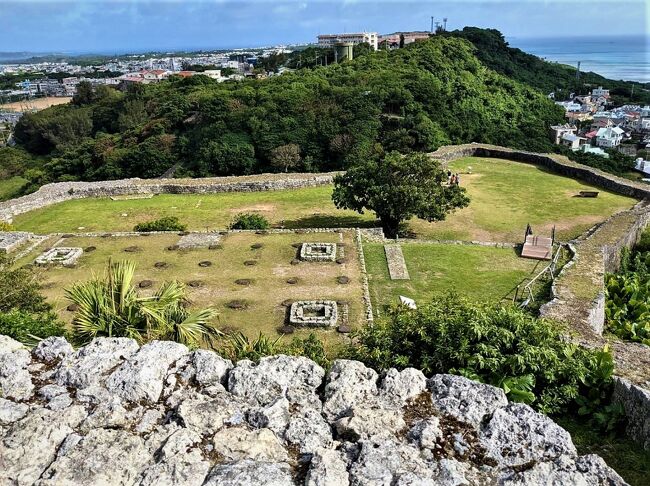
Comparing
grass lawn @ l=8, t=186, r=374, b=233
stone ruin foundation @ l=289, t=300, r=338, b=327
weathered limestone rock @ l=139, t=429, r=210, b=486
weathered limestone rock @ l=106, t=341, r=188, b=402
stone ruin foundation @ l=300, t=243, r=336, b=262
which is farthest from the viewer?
grass lawn @ l=8, t=186, r=374, b=233

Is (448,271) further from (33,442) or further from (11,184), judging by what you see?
(11,184)

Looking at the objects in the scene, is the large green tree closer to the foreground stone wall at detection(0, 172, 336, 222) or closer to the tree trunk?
the tree trunk

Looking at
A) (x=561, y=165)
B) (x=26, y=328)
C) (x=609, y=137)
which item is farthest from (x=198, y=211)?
(x=609, y=137)

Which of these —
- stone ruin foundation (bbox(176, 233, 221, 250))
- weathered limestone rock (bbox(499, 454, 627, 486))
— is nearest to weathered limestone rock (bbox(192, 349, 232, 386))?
weathered limestone rock (bbox(499, 454, 627, 486))

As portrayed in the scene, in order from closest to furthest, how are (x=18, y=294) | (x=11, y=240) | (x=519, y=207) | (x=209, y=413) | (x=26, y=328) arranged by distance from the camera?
(x=209, y=413) < (x=26, y=328) < (x=18, y=294) < (x=11, y=240) < (x=519, y=207)

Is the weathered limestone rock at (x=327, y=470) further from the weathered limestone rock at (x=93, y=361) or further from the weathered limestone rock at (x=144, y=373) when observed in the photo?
the weathered limestone rock at (x=93, y=361)

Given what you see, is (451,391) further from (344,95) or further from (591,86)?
(591,86)

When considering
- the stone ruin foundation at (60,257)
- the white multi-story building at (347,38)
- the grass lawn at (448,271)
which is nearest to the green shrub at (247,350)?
the grass lawn at (448,271)
